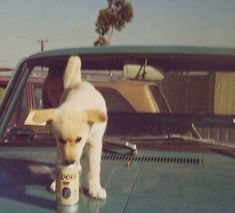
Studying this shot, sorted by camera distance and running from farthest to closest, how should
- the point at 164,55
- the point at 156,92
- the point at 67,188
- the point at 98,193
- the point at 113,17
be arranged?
the point at 113,17, the point at 156,92, the point at 164,55, the point at 98,193, the point at 67,188

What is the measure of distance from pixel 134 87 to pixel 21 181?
1678mm

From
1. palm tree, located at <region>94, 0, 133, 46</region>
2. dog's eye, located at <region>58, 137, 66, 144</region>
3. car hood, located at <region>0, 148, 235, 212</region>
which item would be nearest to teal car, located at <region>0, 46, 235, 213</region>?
car hood, located at <region>0, 148, 235, 212</region>

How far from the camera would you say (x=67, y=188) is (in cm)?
202

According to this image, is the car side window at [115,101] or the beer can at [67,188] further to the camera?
the car side window at [115,101]

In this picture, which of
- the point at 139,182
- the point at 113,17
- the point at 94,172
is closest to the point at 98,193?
the point at 94,172

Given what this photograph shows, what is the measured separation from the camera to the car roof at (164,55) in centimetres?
313

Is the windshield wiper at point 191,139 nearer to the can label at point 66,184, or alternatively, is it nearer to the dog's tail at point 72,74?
the dog's tail at point 72,74

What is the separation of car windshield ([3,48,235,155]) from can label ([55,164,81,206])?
900mm

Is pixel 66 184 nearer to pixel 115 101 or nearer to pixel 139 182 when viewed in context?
pixel 139 182

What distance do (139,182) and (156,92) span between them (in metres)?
1.52

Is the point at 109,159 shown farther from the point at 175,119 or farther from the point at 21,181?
the point at 175,119

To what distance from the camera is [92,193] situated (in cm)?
217

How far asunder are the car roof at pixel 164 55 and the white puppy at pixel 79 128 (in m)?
0.91

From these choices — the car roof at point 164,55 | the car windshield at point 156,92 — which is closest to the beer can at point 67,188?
the car windshield at point 156,92
